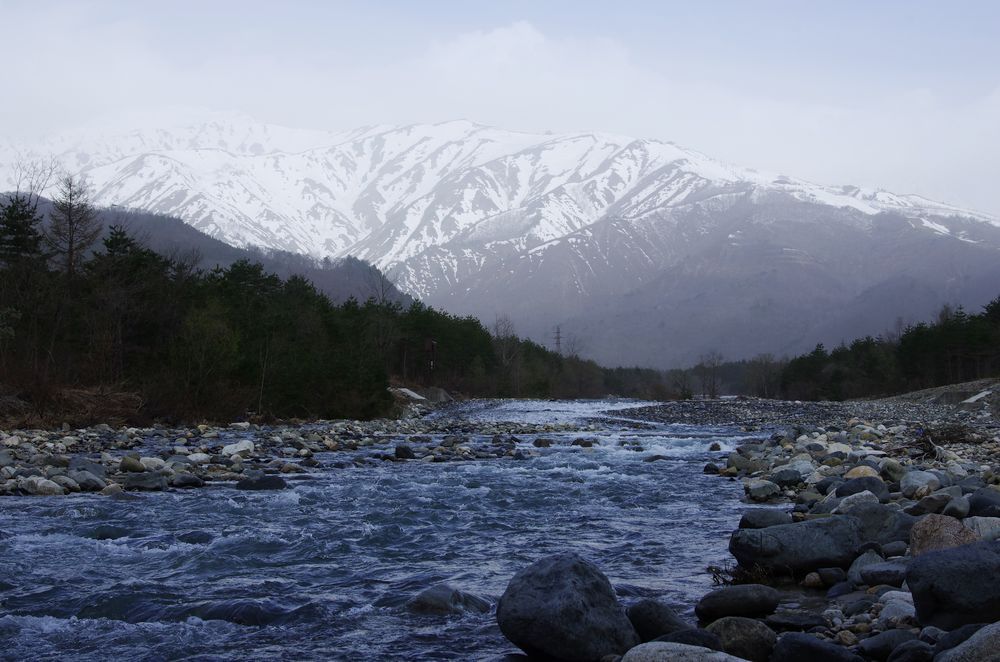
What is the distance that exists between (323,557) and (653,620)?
5.22 meters

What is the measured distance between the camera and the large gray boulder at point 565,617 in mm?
7652

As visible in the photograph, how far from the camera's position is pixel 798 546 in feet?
34.6

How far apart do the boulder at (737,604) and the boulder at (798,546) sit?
173cm

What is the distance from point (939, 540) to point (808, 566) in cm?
155

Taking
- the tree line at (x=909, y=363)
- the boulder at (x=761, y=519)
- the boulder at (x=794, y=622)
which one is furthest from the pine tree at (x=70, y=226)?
the tree line at (x=909, y=363)

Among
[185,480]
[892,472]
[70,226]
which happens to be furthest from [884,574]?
[70,226]

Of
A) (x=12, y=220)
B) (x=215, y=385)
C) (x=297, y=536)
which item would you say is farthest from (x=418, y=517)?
(x=12, y=220)

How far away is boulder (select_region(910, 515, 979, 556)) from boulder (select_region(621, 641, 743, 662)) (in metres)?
4.57

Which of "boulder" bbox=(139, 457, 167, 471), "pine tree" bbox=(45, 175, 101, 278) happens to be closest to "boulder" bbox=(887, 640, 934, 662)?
"boulder" bbox=(139, 457, 167, 471)

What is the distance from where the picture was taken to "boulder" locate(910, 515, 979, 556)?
9539 mm

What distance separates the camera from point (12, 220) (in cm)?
4603

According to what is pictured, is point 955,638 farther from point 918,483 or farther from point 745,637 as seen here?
point 918,483

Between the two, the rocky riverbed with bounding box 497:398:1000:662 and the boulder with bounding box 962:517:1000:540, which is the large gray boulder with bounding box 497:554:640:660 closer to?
the rocky riverbed with bounding box 497:398:1000:662

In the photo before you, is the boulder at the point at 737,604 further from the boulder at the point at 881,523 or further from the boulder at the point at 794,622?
the boulder at the point at 881,523
